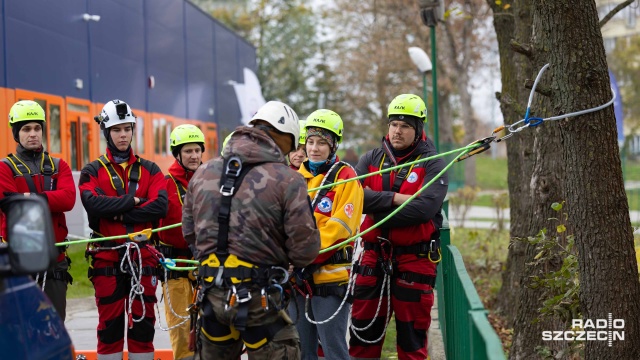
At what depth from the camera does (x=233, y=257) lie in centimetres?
496

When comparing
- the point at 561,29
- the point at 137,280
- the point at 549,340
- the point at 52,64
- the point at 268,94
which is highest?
the point at 268,94

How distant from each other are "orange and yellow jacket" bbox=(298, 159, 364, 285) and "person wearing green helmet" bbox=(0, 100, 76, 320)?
2259 millimetres

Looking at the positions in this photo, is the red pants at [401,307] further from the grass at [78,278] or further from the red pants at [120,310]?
the grass at [78,278]

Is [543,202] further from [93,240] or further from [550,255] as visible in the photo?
[93,240]

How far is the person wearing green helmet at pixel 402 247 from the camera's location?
6.82 m

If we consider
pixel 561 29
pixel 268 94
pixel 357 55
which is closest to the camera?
pixel 561 29

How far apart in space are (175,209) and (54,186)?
1039 millimetres

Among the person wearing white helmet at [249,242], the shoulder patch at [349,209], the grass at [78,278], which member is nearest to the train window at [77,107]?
the grass at [78,278]

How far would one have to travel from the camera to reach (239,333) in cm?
519

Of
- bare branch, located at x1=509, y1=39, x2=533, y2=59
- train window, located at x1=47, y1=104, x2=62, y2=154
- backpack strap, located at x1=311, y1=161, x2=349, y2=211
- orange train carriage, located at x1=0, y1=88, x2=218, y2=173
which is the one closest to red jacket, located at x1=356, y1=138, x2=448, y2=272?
backpack strap, located at x1=311, y1=161, x2=349, y2=211

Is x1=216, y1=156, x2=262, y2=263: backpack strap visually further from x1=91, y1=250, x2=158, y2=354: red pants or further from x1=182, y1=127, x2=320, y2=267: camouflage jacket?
x1=91, y1=250, x2=158, y2=354: red pants

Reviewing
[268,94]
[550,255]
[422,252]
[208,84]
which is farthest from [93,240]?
[268,94]

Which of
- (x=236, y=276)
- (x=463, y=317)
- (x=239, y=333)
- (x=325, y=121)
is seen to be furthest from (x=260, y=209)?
(x=325, y=121)

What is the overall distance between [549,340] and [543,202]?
51.2 inches
